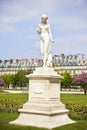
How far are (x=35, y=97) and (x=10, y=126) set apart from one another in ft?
Answer: 5.48

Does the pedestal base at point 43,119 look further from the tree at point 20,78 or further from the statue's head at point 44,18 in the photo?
the tree at point 20,78

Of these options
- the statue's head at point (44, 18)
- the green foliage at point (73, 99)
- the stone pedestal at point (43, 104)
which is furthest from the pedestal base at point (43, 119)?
the green foliage at point (73, 99)

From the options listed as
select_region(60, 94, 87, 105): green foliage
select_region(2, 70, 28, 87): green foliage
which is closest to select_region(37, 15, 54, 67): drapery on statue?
select_region(60, 94, 87, 105): green foliage

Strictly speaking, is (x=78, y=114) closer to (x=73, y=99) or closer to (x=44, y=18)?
(x=44, y=18)

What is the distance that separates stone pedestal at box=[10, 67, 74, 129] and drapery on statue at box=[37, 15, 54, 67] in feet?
1.76

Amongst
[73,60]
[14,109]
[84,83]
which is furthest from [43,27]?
[73,60]

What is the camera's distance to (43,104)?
15.3 meters

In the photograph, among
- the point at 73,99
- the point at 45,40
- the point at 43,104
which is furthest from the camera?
the point at 73,99

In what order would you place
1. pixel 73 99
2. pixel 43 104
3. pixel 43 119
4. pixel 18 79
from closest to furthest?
pixel 43 119 < pixel 43 104 < pixel 73 99 < pixel 18 79

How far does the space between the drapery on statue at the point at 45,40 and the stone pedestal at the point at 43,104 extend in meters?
0.54

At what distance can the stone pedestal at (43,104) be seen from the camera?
15102 mm


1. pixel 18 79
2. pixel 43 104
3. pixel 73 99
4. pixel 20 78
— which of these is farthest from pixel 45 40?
pixel 18 79

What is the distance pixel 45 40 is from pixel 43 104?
296cm

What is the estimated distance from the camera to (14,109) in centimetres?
2192
